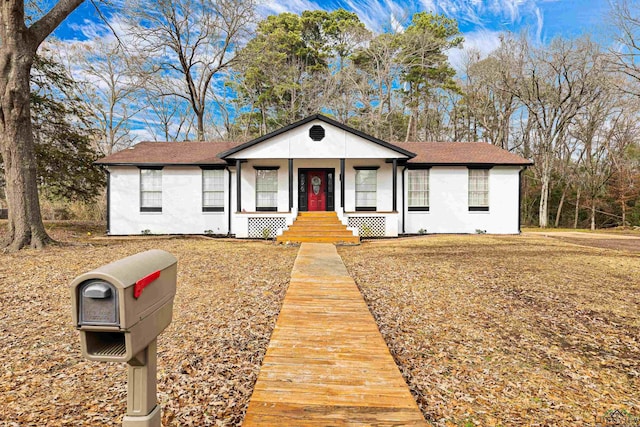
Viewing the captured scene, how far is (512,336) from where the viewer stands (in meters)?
3.50

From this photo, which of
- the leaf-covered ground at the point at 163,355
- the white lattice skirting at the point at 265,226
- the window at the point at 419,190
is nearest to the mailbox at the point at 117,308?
the leaf-covered ground at the point at 163,355

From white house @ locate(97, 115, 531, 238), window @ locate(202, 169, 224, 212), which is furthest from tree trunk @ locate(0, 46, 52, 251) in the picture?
Answer: window @ locate(202, 169, 224, 212)

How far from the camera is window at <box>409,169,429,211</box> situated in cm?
1389

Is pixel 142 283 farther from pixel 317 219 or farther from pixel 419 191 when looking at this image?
pixel 419 191

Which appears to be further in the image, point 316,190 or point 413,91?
point 413,91

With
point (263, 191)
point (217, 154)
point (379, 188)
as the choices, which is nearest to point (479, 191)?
point (379, 188)

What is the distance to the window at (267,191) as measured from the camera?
13977mm

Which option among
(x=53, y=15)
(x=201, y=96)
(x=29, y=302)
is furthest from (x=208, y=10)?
(x=29, y=302)

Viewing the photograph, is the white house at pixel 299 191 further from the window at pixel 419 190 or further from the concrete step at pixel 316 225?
the concrete step at pixel 316 225

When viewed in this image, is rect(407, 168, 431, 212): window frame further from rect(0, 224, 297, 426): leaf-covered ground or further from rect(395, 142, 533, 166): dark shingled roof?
rect(0, 224, 297, 426): leaf-covered ground

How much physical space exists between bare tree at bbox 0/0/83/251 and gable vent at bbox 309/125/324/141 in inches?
323

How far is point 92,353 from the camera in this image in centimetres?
130

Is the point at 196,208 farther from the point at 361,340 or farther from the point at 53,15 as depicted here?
the point at 361,340

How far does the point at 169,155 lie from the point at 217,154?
217 cm
